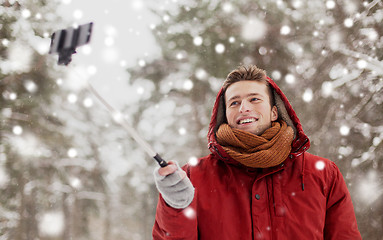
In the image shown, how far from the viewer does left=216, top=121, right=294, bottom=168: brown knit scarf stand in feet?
6.75

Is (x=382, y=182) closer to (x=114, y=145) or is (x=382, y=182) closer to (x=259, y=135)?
(x=259, y=135)

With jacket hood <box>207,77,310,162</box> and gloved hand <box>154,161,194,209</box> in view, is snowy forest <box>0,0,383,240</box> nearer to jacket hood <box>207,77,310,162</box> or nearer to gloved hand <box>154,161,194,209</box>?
jacket hood <box>207,77,310,162</box>

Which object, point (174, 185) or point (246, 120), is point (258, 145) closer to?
point (246, 120)

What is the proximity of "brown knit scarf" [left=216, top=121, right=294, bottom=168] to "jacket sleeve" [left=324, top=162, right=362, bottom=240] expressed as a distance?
43 cm

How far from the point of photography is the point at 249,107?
236cm

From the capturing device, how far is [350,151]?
5.18 m

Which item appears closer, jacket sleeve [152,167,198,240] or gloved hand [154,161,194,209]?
gloved hand [154,161,194,209]

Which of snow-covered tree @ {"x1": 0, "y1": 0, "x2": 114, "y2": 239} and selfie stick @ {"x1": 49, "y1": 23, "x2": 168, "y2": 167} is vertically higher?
selfie stick @ {"x1": 49, "y1": 23, "x2": 168, "y2": 167}

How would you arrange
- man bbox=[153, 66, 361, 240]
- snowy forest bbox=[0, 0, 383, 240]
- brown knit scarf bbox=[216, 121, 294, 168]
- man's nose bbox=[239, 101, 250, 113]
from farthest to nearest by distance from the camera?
snowy forest bbox=[0, 0, 383, 240]
man's nose bbox=[239, 101, 250, 113]
brown knit scarf bbox=[216, 121, 294, 168]
man bbox=[153, 66, 361, 240]

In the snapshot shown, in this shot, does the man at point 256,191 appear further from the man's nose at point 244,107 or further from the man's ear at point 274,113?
the man's ear at point 274,113

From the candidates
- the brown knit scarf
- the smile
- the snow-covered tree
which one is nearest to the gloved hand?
the brown knit scarf

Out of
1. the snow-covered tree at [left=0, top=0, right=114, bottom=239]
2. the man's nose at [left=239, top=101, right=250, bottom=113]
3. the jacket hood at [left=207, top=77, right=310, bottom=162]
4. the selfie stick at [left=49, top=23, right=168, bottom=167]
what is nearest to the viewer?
the selfie stick at [left=49, top=23, right=168, bottom=167]

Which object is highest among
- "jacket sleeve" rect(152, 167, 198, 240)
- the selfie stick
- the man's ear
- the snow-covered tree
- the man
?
the selfie stick

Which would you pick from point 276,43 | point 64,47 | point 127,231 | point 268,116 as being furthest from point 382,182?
point 127,231
